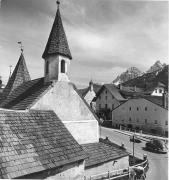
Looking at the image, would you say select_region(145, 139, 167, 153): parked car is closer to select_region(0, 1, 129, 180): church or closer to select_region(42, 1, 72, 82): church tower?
select_region(0, 1, 129, 180): church

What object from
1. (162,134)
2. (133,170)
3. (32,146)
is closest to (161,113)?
(162,134)

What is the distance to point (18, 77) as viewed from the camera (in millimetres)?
21750

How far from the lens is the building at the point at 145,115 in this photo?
34.6m

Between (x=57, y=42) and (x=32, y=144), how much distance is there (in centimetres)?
824

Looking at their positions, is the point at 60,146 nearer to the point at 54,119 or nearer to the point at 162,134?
the point at 54,119

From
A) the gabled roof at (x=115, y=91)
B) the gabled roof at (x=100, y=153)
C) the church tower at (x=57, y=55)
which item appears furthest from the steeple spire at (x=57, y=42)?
the gabled roof at (x=115, y=91)

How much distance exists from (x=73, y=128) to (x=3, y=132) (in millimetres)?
6066

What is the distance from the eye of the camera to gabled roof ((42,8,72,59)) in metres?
13.8

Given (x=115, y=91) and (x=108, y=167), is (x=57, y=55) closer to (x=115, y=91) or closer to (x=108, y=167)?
(x=108, y=167)

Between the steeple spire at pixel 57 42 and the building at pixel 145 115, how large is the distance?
25.9 meters

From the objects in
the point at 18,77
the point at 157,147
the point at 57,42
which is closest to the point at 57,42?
the point at 57,42

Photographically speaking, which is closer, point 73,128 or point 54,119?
point 54,119

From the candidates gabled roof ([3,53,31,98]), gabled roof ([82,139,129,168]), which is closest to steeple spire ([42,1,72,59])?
gabled roof ([82,139,129,168])

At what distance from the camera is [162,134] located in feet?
112
